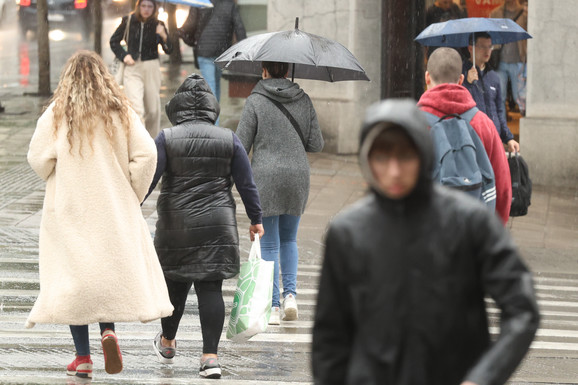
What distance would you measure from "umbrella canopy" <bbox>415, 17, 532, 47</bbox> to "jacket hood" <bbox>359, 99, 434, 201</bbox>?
6559 millimetres

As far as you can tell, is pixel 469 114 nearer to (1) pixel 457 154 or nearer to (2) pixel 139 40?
(1) pixel 457 154

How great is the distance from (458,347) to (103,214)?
3169mm

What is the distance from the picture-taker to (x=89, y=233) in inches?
225

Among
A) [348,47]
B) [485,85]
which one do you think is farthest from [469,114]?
[348,47]

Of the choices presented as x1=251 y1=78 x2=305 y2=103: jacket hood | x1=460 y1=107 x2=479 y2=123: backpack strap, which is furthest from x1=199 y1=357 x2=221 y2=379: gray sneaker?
x1=251 y1=78 x2=305 y2=103: jacket hood

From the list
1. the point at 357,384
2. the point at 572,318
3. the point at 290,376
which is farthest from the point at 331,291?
the point at 572,318

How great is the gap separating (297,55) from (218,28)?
290 inches

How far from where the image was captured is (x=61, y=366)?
6324 mm

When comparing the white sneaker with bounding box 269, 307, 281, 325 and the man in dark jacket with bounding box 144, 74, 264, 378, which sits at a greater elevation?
the man in dark jacket with bounding box 144, 74, 264, 378

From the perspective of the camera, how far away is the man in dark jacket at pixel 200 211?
242 inches

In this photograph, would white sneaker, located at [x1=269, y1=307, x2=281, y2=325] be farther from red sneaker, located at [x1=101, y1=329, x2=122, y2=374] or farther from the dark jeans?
red sneaker, located at [x1=101, y1=329, x2=122, y2=374]

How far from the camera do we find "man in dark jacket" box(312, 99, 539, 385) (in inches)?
110

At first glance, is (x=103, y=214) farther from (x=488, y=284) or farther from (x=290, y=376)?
(x=488, y=284)

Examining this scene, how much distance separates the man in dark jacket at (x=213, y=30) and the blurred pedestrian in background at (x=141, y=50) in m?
0.86
